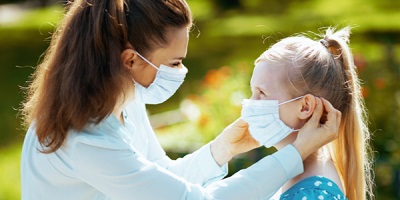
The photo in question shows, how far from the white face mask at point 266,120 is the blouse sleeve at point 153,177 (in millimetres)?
183

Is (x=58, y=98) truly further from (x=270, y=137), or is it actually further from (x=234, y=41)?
(x=234, y=41)

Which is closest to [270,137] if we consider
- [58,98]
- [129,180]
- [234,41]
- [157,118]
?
[129,180]

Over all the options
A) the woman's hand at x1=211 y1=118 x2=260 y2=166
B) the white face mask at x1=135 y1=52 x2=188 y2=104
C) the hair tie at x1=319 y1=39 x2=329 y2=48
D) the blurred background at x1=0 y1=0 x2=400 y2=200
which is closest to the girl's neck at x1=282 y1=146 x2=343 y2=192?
the woman's hand at x1=211 y1=118 x2=260 y2=166

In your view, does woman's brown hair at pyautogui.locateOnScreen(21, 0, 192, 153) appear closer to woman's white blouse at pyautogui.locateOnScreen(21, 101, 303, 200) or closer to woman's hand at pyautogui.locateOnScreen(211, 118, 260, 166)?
woman's white blouse at pyautogui.locateOnScreen(21, 101, 303, 200)

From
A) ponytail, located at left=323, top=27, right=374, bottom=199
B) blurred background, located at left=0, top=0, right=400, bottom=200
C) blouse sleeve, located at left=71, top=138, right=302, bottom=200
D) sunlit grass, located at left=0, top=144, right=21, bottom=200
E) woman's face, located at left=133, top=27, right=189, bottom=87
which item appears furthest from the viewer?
sunlit grass, located at left=0, top=144, right=21, bottom=200

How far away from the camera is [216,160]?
3295 mm

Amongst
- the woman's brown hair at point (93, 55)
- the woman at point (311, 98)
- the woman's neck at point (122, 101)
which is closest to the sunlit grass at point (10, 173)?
the woman's neck at point (122, 101)

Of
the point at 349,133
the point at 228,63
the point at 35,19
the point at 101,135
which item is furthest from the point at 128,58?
the point at 35,19

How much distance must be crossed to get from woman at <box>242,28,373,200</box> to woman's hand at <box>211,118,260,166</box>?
0.46 feet

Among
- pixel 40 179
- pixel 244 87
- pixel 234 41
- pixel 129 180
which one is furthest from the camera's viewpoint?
pixel 234 41

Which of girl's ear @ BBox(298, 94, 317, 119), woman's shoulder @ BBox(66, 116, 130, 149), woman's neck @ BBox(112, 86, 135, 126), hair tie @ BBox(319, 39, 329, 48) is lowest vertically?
girl's ear @ BBox(298, 94, 317, 119)

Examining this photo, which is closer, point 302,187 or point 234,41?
point 302,187

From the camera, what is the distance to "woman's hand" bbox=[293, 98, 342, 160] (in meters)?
2.79

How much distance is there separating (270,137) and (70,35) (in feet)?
2.70
